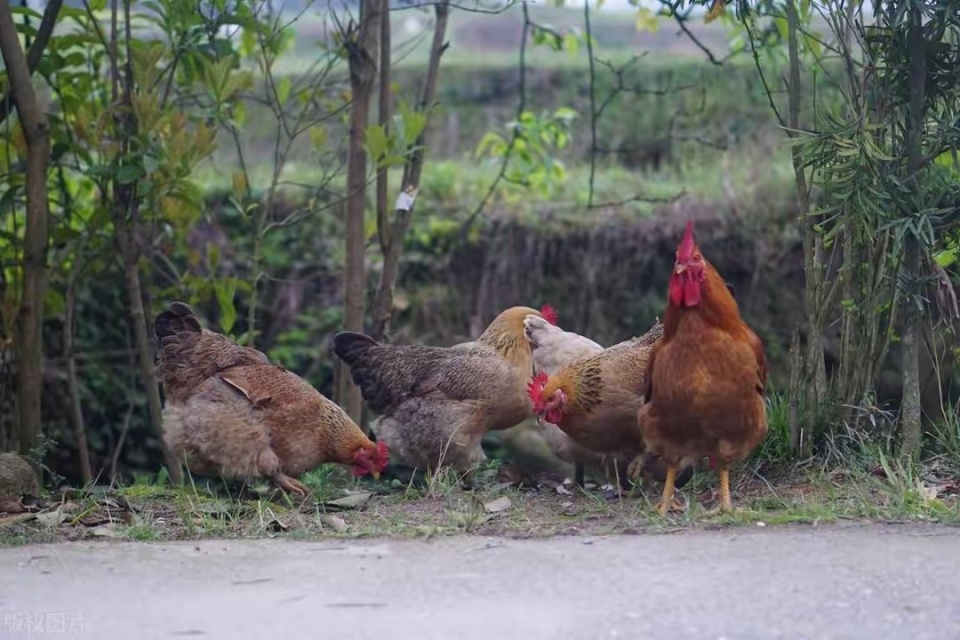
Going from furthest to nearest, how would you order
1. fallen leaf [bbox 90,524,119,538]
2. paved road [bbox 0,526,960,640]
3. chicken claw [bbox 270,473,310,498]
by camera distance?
chicken claw [bbox 270,473,310,498] → fallen leaf [bbox 90,524,119,538] → paved road [bbox 0,526,960,640]

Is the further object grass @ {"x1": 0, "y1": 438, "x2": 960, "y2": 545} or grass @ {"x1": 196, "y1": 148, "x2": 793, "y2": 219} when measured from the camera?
grass @ {"x1": 196, "y1": 148, "x2": 793, "y2": 219}

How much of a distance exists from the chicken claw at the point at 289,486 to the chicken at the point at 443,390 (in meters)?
0.84

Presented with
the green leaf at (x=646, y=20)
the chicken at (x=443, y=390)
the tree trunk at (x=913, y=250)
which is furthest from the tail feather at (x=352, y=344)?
the green leaf at (x=646, y=20)

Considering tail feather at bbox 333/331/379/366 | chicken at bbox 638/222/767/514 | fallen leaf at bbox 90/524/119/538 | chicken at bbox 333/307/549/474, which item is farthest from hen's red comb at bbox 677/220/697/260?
fallen leaf at bbox 90/524/119/538

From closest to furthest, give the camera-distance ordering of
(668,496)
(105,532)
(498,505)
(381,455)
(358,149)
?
(105,532) → (668,496) → (498,505) → (381,455) → (358,149)

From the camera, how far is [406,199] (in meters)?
7.84

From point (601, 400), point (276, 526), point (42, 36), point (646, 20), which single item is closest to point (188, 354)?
point (276, 526)

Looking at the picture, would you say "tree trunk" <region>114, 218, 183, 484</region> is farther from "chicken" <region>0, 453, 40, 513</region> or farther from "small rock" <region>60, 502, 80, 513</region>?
"small rock" <region>60, 502, 80, 513</region>

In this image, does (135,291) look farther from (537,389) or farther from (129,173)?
(537,389)

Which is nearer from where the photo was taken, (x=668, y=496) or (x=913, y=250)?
(x=668, y=496)

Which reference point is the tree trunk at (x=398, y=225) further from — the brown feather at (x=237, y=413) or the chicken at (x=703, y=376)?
the chicken at (x=703, y=376)

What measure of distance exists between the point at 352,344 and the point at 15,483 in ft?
7.48

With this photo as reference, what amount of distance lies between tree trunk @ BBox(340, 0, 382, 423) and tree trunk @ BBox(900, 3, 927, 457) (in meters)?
3.40

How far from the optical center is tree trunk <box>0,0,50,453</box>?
6.93 metres
